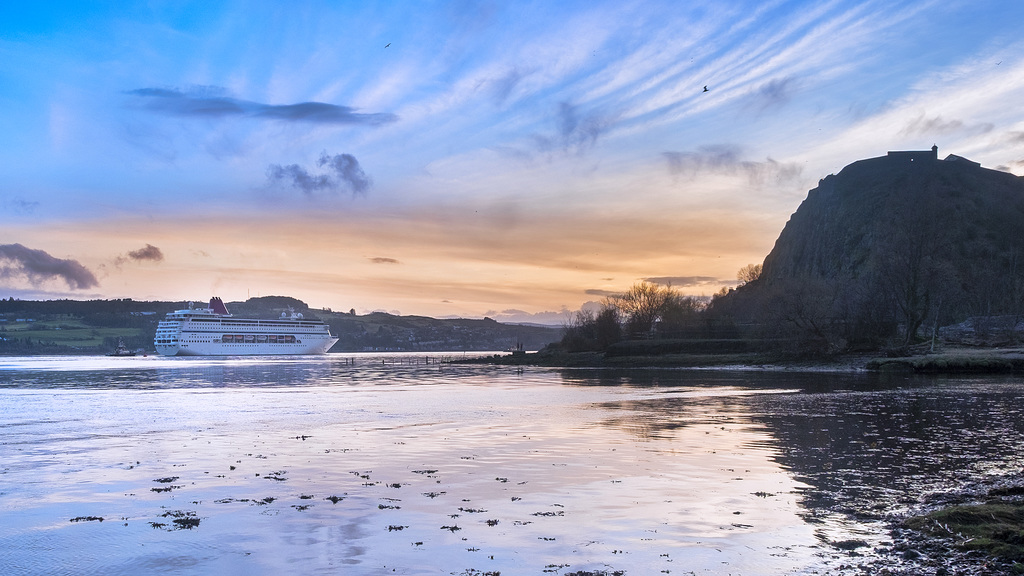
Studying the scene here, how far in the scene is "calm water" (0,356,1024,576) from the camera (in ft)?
32.6

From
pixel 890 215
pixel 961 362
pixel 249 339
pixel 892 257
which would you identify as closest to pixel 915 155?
pixel 890 215

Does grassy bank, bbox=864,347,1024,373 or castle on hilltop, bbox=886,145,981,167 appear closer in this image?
grassy bank, bbox=864,347,1024,373

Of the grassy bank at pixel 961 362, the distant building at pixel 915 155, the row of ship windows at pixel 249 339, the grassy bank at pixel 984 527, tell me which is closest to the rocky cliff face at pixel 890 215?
the distant building at pixel 915 155

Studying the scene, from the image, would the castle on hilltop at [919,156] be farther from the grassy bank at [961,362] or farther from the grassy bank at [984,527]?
the grassy bank at [984,527]

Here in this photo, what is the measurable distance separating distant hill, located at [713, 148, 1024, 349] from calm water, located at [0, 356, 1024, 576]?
4786 cm

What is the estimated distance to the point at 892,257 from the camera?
84812 millimetres

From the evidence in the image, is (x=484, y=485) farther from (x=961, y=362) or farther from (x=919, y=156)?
(x=919, y=156)

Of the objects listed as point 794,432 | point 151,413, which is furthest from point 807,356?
point 151,413

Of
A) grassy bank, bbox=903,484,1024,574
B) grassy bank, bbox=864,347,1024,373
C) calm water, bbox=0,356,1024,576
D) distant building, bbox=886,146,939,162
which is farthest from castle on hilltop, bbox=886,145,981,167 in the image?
grassy bank, bbox=903,484,1024,574

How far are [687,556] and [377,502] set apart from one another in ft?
20.5

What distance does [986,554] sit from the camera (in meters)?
8.80

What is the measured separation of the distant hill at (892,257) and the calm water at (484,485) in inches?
1884

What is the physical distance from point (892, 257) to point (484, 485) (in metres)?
84.5

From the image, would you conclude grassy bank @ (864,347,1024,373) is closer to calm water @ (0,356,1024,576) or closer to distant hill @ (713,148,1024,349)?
distant hill @ (713,148,1024,349)
